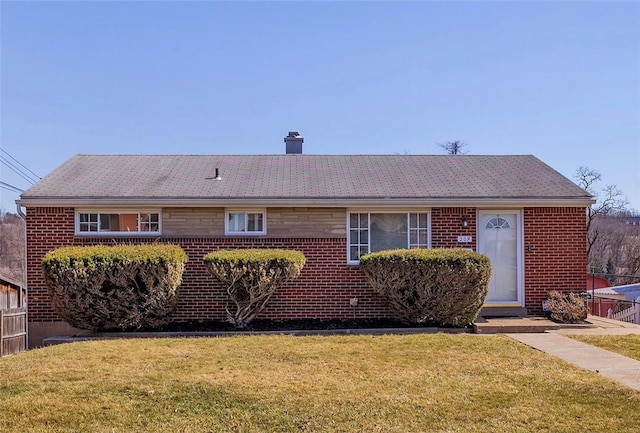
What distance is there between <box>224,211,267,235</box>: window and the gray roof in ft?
1.34

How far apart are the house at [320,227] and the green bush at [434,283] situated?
1.06m

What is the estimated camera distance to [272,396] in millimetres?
5391

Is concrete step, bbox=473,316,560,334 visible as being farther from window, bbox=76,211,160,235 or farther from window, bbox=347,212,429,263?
window, bbox=76,211,160,235

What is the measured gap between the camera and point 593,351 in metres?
7.66

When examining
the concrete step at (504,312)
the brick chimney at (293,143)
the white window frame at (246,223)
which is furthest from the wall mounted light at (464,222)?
the brick chimney at (293,143)

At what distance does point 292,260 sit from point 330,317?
5.60 feet

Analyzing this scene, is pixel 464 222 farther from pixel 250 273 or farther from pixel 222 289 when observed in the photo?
pixel 222 289

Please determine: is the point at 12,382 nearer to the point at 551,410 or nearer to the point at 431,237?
the point at 551,410

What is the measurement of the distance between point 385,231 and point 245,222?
297 centimetres

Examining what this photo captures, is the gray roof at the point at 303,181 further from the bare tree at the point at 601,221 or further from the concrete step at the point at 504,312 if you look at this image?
the bare tree at the point at 601,221

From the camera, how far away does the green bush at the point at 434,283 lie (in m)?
9.28

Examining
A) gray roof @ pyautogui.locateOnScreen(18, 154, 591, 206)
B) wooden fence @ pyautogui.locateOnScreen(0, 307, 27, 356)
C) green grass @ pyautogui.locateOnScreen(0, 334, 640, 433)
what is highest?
gray roof @ pyautogui.locateOnScreen(18, 154, 591, 206)

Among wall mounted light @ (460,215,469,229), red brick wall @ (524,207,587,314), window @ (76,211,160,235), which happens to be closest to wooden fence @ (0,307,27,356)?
window @ (76,211,160,235)

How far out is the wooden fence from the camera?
383 inches
